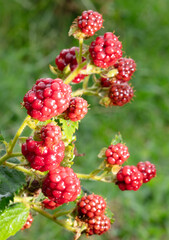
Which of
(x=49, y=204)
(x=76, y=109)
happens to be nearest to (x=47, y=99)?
(x=76, y=109)

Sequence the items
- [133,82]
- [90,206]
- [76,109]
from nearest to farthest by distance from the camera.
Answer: [76,109] < [90,206] < [133,82]

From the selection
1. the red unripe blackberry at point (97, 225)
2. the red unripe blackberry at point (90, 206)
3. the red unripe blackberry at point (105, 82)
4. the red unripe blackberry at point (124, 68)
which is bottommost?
the red unripe blackberry at point (97, 225)

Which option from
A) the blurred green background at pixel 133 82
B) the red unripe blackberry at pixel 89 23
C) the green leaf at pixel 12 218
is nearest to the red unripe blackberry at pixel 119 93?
the red unripe blackberry at pixel 89 23

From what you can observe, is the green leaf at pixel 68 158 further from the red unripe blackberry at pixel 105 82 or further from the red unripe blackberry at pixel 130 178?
the red unripe blackberry at pixel 105 82

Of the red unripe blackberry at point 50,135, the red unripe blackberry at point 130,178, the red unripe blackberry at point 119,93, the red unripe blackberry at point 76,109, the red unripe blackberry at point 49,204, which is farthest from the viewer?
the red unripe blackberry at point 119,93

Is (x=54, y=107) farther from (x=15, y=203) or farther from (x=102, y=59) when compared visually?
(x=15, y=203)

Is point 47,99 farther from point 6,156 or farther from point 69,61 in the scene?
point 69,61
